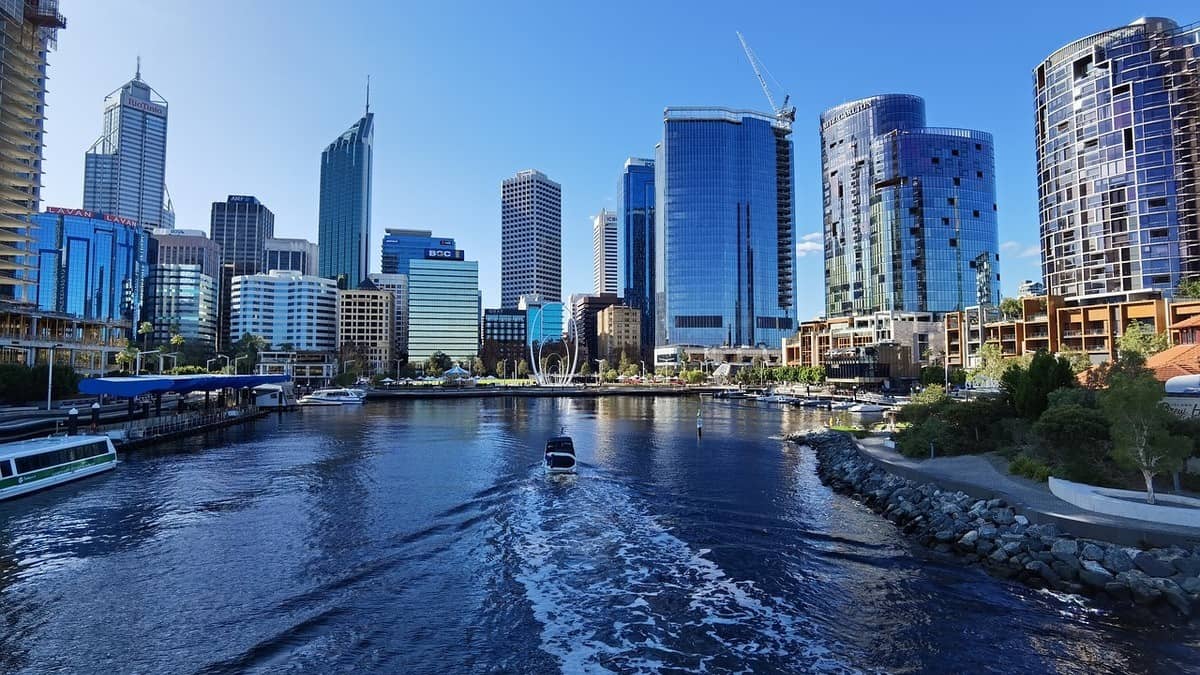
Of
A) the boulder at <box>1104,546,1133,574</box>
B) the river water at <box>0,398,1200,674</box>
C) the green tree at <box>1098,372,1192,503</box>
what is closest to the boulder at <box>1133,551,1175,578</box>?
the boulder at <box>1104,546,1133,574</box>

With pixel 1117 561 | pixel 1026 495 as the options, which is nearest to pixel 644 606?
pixel 1117 561

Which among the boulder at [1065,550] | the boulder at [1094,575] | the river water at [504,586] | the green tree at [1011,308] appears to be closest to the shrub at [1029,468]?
the river water at [504,586]

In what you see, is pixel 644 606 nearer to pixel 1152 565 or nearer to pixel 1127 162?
pixel 1152 565

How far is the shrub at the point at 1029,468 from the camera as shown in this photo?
111 ft

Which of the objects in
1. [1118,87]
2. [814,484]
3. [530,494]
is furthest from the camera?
[1118,87]

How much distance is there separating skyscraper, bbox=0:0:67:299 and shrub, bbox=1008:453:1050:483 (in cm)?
15040

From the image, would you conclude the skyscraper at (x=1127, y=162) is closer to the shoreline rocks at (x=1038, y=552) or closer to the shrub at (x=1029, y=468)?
the shrub at (x=1029, y=468)

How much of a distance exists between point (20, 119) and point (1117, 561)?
167664 mm

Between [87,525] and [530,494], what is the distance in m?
23.8

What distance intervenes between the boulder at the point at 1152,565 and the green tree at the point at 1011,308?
5082 inches

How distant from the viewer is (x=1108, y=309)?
110m

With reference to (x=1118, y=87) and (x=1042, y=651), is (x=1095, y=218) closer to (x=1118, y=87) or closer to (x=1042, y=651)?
(x=1118, y=87)

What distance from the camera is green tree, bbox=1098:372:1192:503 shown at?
26.8 meters

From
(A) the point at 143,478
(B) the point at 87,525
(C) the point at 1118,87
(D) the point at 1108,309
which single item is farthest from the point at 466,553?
(C) the point at 1118,87
